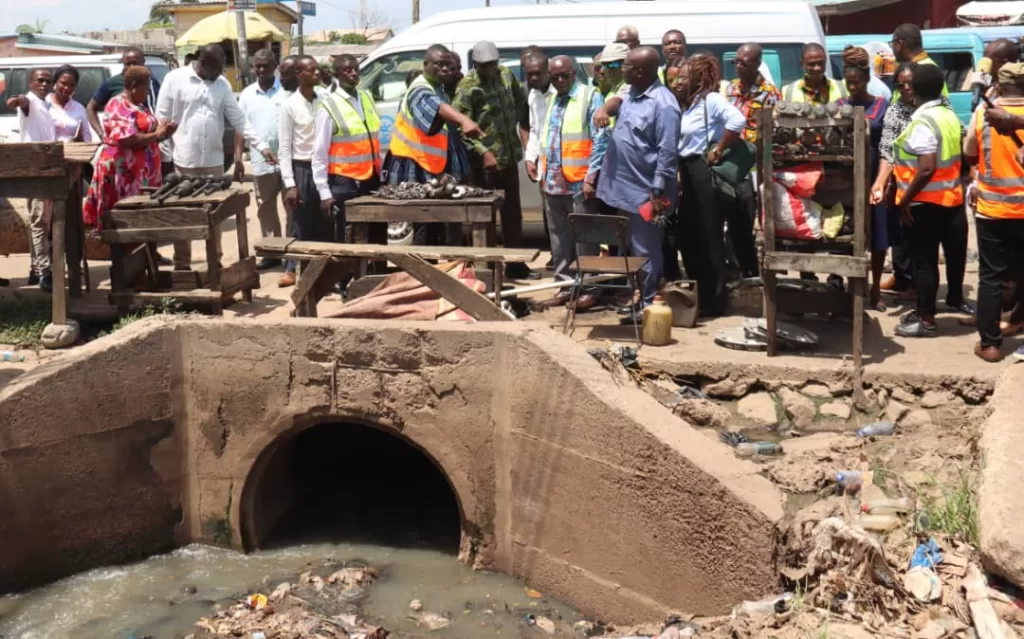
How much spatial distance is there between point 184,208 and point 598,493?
12.6 ft

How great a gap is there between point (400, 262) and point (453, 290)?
15.2 inches

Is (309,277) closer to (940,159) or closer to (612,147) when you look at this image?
(612,147)

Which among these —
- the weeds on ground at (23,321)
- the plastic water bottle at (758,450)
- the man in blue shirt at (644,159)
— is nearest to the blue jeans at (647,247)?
the man in blue shirt at (644,159)

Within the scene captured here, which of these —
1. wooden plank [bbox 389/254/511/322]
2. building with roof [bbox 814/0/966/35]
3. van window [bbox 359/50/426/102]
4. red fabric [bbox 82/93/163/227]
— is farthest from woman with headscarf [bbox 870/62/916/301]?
building with roof [bbox 814/0/966/35]

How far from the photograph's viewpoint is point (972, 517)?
15.2 feet

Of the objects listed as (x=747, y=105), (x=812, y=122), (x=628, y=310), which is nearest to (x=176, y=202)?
(x=628, y=310)

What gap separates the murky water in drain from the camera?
6438mm

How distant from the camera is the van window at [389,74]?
439 inches

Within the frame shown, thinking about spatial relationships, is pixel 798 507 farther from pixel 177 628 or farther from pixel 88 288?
pixel 88 288

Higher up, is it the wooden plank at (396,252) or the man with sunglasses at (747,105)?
the man with sunglasses at (747,105)

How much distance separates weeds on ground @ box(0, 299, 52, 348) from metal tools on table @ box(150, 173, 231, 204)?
1279 mm

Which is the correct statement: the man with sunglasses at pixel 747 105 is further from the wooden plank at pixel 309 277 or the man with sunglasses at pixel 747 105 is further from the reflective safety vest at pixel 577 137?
the wooden plank at pixel 309 277

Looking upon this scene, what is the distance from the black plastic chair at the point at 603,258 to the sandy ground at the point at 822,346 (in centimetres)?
24

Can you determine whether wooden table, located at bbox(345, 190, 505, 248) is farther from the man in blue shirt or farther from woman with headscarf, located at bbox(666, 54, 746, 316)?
woman with headscarf, located at bbox(666, 54, 746, 316)
